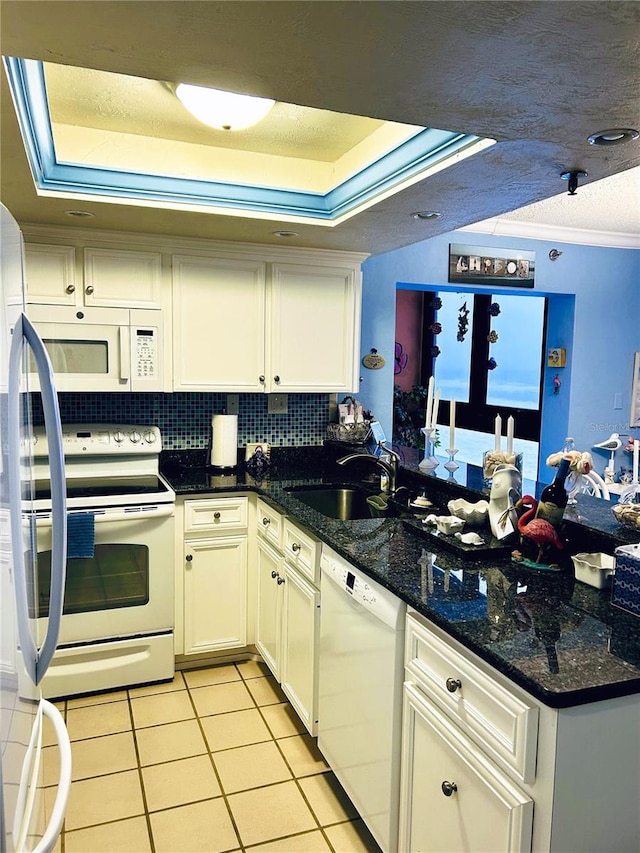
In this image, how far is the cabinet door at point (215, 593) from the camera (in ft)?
10.1

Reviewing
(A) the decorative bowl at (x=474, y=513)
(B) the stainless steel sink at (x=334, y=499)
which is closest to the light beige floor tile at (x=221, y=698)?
(B) the stainless steel sink at (x=334, y=499)

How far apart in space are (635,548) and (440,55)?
4.15 ft

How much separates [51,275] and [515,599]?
7.93 ft

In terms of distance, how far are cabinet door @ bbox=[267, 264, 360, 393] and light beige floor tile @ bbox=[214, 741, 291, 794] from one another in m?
1.71

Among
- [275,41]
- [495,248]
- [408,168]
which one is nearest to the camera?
[275,41]

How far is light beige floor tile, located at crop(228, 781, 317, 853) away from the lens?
A: 209 centimetres

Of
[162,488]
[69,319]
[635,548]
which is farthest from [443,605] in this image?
[69,319]

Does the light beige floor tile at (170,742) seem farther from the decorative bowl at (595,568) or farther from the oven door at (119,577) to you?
the decorative bowl at (595,568)

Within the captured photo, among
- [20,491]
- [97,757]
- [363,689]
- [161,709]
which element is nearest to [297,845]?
[363,689]

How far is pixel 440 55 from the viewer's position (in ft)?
4.31

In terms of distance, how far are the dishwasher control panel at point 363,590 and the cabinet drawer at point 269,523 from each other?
1.75 feet

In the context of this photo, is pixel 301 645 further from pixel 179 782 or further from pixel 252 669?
pixel 252 669

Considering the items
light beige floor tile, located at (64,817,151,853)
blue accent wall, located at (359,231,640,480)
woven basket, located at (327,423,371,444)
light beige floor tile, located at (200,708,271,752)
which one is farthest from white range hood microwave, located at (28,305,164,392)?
blue accent wall, located at (359,231,640,480)

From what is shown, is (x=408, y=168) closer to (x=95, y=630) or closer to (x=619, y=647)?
(x=619, y=647)
